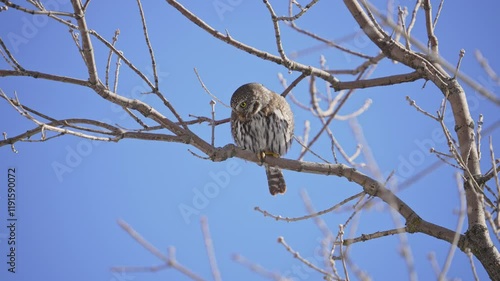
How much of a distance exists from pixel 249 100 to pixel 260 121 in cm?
32

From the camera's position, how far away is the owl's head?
703cm

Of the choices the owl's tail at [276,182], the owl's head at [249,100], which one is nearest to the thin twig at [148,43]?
the owl's head at [249,100]

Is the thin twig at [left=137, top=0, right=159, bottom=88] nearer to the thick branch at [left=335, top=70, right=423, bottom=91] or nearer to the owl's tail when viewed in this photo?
the thick branch at [left=335, top=70, right=423, bottom=91]

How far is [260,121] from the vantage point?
7.04 m

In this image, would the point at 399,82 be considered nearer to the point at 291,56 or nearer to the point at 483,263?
the point at 291,56

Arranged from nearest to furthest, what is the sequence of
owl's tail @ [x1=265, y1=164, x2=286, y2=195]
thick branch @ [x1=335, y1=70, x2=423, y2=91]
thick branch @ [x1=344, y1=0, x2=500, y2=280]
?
1. thick branch @ [x1=344, y1=0, x2=500, y2=280]
2. thick branch @ [x1=335, y1=70, x2=423, y2=91]
3. owl's tail @ [x1=265, y1=164, x2=286, y2=195]

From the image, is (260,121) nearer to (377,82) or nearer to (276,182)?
(276,182)

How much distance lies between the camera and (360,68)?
243 inches

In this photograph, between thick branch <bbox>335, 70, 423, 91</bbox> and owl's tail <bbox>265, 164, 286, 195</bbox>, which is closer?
thick branch <bbox>335, 70, 423, 91</bbox>

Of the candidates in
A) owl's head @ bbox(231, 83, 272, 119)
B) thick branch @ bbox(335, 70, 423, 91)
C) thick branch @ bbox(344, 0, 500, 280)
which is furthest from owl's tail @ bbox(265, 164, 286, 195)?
thick branch @ bbox(344, 0, 500, 280)

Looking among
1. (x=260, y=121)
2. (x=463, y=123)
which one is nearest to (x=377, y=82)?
(x=463, y=123)

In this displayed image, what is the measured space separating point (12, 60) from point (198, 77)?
158 centimetres

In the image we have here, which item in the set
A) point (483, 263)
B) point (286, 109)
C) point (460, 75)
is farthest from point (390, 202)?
point (286, 109)

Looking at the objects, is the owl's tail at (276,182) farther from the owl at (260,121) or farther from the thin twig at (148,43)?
the thin twig at (148,43)
